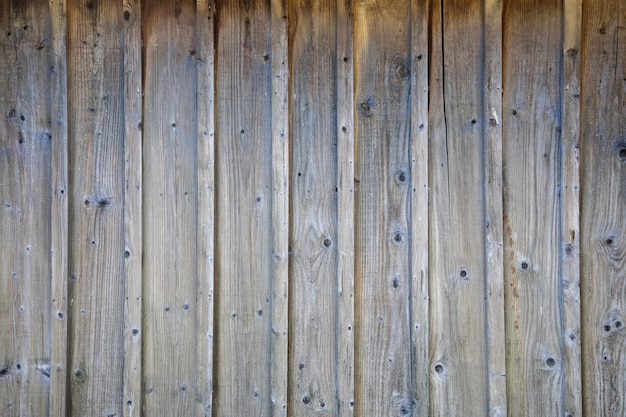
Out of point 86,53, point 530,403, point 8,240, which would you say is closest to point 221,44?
point 86,53

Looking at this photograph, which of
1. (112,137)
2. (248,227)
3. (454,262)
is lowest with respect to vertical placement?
(454,262)

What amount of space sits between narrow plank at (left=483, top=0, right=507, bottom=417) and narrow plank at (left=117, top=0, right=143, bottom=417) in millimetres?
1574

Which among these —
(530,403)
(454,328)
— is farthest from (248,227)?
(530,403)

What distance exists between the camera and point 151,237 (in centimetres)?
258

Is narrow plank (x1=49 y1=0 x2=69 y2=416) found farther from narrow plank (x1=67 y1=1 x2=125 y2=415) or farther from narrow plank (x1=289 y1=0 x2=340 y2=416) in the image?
narrow plank (x1=289 y1=0 x2=340 y2=416)

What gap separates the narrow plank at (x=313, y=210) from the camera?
254cm

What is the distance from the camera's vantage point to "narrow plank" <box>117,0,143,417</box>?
2.54 m

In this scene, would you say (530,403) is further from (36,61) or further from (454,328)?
(36,61)

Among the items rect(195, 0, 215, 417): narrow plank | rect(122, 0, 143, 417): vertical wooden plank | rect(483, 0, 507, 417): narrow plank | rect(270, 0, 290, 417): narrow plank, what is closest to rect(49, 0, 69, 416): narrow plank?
rect(122, 0, 143, 417): vertical wooden plank

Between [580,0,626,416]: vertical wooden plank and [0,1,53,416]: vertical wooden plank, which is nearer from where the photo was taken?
[580,0,626,416]: vertical wooden plank

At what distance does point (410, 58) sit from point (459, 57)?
0.22 m

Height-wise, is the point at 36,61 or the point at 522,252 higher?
the point at 36,61

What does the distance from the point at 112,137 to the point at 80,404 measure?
48.8 inches

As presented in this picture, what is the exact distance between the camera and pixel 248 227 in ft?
8.41
